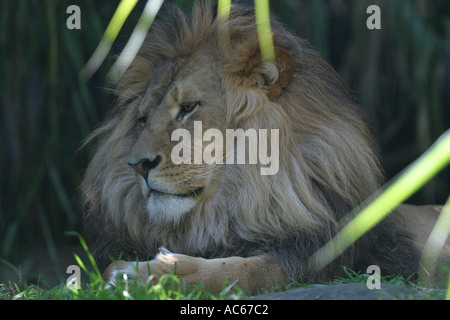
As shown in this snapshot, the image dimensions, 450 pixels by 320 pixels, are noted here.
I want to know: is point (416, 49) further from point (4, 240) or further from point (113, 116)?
point (4, 240)

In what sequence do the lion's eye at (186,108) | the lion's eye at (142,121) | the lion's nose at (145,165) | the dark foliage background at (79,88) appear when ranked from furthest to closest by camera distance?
the dark foliage background at (79,88), the lion's eye at (142,121), the lion's eye at (186,108), the lion's nose at (145,165)

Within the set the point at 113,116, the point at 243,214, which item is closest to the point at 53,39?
the point at 113,116

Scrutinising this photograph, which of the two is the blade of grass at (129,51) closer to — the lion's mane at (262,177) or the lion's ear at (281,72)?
the lion's mane at (262,177)

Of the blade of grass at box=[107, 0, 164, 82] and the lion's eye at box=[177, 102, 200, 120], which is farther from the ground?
the blade of grass at box=[107, 0, 164, 82]

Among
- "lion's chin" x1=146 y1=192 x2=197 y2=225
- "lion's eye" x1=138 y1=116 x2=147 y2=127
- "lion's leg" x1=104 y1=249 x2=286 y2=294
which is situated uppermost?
"lion's eye" x1=138 y1=116 x2=147 y2=127

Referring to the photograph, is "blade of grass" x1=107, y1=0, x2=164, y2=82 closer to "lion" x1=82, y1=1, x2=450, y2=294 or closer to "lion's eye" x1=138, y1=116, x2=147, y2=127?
"lion" x1=82, y1=1, x2=450, y2=294

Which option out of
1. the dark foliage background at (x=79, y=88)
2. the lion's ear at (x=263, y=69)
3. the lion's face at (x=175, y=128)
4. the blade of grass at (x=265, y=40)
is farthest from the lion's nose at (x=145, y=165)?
the dark foliage background at (x=79, y=88)

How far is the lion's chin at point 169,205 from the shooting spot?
320cm

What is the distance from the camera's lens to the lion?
3191 mm

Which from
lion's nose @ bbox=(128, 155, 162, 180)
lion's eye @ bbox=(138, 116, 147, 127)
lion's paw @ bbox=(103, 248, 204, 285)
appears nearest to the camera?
lion's paw @ bbox=(103, 248, 204, 285)

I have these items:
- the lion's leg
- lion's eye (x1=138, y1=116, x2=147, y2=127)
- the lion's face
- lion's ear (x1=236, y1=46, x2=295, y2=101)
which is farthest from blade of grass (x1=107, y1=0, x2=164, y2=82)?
the lion's leg

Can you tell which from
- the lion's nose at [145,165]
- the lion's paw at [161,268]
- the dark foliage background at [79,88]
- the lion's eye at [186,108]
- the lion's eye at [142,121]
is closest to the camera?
the lion's paw at [161,268]

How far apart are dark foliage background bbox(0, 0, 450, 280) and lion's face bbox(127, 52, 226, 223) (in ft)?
3.63

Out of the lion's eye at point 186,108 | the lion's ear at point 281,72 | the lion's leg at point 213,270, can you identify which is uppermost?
the lion's ear at point 281,72
